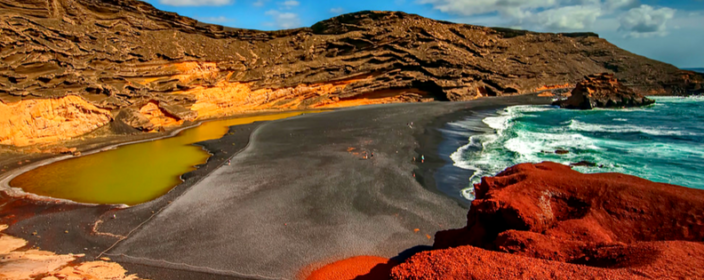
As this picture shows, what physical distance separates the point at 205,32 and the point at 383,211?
126 ft

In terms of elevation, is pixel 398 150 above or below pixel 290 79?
below

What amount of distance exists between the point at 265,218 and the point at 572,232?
8.41 meters

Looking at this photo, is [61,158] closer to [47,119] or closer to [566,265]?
[47,119]

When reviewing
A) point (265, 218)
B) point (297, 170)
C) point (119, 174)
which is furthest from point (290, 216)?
point (119, 174)

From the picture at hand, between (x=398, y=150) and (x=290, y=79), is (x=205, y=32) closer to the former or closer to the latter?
(x=290, y=79)

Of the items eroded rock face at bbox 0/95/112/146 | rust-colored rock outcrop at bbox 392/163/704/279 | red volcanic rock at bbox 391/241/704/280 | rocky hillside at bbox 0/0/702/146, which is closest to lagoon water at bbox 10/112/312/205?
eroded rock face at bbox 0/95/112/146

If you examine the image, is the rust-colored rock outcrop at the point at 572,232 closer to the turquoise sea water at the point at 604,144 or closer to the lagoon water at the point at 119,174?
the turquoise sea water at the point at 604,144

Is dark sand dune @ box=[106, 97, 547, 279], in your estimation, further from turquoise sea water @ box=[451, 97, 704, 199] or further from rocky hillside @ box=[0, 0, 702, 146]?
rocky hillside @ box=[0, 0, 702, 146]

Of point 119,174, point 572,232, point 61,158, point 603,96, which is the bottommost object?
point 119,174

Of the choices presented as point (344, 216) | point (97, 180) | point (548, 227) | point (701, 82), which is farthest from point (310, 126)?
point (701, 82)

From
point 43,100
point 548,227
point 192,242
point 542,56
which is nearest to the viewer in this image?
point 548,227

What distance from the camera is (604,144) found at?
1858 centimetres

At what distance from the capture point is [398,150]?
1838 cm

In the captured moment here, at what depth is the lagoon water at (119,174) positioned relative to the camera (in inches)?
525
